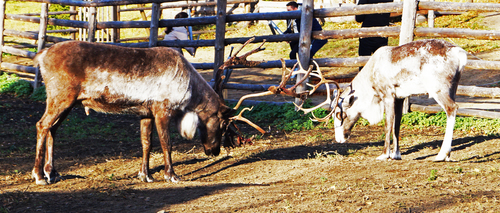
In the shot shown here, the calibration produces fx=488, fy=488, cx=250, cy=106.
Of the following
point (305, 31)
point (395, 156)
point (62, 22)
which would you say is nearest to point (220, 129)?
point (395, 156)

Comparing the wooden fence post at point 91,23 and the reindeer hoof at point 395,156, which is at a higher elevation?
the wooden fence post at point 91,23

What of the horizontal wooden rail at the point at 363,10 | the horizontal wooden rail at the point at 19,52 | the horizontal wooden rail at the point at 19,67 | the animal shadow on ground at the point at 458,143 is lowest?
the horizontal wooden rail at the point at 19,67

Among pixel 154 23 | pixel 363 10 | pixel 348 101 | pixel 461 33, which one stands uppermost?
pixel 363 10

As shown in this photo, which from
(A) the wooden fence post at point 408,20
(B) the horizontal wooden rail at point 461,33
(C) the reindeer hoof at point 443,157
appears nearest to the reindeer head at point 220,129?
(C) the reindeer hoof at point 443,157

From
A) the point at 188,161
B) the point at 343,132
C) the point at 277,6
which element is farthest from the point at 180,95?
the point at 277,6

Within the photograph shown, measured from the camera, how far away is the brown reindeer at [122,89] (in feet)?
16.1

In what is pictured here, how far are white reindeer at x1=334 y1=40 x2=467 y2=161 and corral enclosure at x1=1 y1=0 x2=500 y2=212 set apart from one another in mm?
386

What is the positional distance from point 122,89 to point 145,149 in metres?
0.73

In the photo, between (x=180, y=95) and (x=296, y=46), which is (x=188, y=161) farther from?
(x=296, y=46)

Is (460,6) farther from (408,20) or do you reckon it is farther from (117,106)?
(117,106)

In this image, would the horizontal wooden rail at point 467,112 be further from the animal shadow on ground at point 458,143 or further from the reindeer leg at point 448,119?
the reindeer leg at point 448,119

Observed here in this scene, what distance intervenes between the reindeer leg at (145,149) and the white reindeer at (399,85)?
2.42 meters

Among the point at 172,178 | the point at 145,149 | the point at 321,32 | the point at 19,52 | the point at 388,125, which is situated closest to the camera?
the point at 172,178

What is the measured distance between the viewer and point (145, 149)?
5.34 metres
